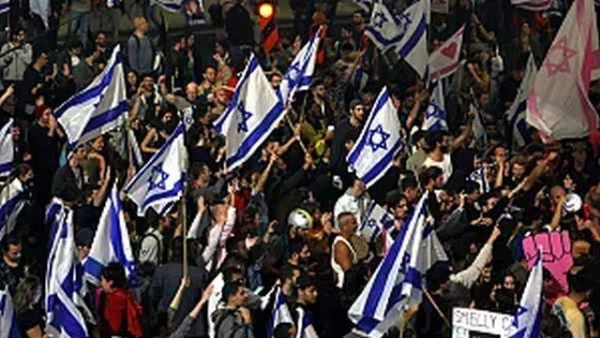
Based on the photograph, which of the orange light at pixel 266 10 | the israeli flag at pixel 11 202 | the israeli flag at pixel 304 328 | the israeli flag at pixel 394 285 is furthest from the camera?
the orange light at pixel 266 10

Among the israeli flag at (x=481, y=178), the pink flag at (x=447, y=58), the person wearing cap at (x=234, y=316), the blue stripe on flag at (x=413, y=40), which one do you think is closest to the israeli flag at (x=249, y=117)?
the israeli flag at (x=481, y=178)

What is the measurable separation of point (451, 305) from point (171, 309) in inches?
99.8

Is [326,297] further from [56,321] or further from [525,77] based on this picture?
[525,77]

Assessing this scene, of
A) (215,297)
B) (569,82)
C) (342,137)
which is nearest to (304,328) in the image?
(215,297)

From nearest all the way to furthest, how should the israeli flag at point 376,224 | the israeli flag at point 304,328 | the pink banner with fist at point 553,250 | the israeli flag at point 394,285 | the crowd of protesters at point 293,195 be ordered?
the israeli flag at point 304,328 < the israeli flag at point 394,285 < the crowd of protesters at point 293,195 < the pink banner with fist at point 553,250 < the israeli flag at point 376,224

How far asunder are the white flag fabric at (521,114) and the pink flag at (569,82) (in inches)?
78.2

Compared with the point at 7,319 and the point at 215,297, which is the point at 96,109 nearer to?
the point at 215,297

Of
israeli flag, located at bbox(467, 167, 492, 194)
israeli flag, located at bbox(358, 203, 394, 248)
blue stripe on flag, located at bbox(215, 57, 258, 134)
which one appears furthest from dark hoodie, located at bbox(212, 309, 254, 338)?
israeli flag, located at bbox(467, 167, 492, 194)

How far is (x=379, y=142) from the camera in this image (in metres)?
24.8

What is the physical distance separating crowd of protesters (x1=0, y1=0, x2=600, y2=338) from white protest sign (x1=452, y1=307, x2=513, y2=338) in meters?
0.68

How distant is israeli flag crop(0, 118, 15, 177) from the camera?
80.3 ft

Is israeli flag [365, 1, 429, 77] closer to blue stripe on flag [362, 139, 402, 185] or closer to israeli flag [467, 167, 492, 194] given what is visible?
israeli flag [467, 167, 492, 194]

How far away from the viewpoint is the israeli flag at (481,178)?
83.4 ft

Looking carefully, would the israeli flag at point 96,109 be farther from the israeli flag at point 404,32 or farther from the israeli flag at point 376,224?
the israeli flag at point 404,32
